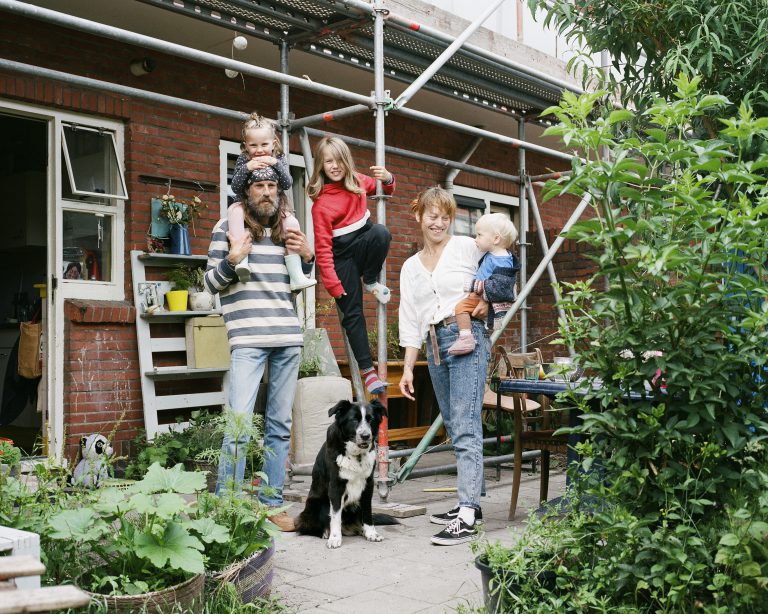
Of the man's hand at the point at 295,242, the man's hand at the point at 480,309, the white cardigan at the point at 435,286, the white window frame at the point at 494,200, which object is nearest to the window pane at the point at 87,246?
the man's hand at the point at 295,242

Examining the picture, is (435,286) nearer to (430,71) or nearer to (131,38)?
(430,71)

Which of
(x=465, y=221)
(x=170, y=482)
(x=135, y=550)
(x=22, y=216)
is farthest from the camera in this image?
(x=465, y=221)

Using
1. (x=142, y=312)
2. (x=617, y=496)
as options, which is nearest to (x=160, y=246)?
(x=142, y=312)

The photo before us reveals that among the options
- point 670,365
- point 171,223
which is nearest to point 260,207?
point 670,365

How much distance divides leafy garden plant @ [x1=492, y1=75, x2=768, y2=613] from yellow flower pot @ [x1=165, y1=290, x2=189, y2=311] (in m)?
4.53

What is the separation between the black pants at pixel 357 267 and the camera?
5340mm

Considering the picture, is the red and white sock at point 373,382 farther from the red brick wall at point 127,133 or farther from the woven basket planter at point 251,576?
the red brick wall at point 127,133

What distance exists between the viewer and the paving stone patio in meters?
3.48

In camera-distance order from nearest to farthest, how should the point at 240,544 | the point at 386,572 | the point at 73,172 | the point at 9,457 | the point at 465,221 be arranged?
the point at 240,544
the point at 9,457
the point at 386,572
the point at 73,172
the point at 465,221

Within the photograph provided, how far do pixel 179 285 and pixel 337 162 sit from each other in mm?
2412

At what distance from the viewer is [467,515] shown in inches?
180

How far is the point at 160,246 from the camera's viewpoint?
6883mm

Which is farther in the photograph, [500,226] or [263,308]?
[500,226]

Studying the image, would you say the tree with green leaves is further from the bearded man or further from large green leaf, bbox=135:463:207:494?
large green leaf, bbox=135:463:207:494
